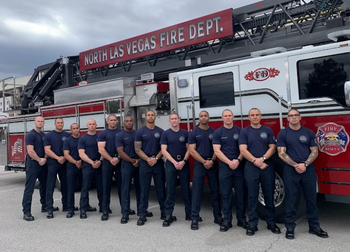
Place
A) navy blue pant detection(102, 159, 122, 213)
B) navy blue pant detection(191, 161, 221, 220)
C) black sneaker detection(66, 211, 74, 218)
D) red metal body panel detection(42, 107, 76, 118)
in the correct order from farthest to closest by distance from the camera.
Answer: red metal body panel detection(42, 107, 76, 118) → black sneaker detection(66, 211, 74, 218) → navy blue pant detection(102, 159, 122, 213) → navy blue pant detection(191, 161, 221, 220)

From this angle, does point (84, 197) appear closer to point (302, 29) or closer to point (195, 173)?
point (195, 173)

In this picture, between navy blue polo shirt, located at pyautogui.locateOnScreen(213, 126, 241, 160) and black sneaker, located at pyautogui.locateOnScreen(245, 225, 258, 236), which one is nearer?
black sneaker, located at pyautogui.locateOnScreen(245, 225, 258, 236)

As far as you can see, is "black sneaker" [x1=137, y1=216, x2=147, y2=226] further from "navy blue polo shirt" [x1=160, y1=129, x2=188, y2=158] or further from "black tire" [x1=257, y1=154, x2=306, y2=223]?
"black tire" [x1=257, y1=154, x2=306, y2=223]

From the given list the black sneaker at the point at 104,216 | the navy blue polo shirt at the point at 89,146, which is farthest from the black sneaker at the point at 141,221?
the navy blue polo shirt at the point at 89,146

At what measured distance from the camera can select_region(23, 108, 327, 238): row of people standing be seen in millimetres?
4809

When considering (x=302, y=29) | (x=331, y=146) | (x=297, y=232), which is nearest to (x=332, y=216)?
(x=297, y=232)

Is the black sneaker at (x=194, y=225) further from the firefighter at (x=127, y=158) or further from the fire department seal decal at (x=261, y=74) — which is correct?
the fire department seal decal at (x=261, y=74)

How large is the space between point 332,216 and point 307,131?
1.86 metres

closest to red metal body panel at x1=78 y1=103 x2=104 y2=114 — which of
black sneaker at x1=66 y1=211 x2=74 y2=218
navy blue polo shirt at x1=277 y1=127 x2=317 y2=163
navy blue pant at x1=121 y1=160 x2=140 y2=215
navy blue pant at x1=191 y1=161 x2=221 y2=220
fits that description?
navy blue pant at x1=121 y1=160 x2=140 y2=215

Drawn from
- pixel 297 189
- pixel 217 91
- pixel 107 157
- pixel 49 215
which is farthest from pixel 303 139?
pixel 49 215

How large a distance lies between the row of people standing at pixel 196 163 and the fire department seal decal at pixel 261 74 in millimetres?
715

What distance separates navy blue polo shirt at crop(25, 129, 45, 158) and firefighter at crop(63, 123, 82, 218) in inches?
18.9

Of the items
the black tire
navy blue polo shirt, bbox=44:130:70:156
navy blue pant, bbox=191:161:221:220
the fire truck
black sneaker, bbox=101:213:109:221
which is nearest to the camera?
the fire truck

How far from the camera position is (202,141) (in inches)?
208
